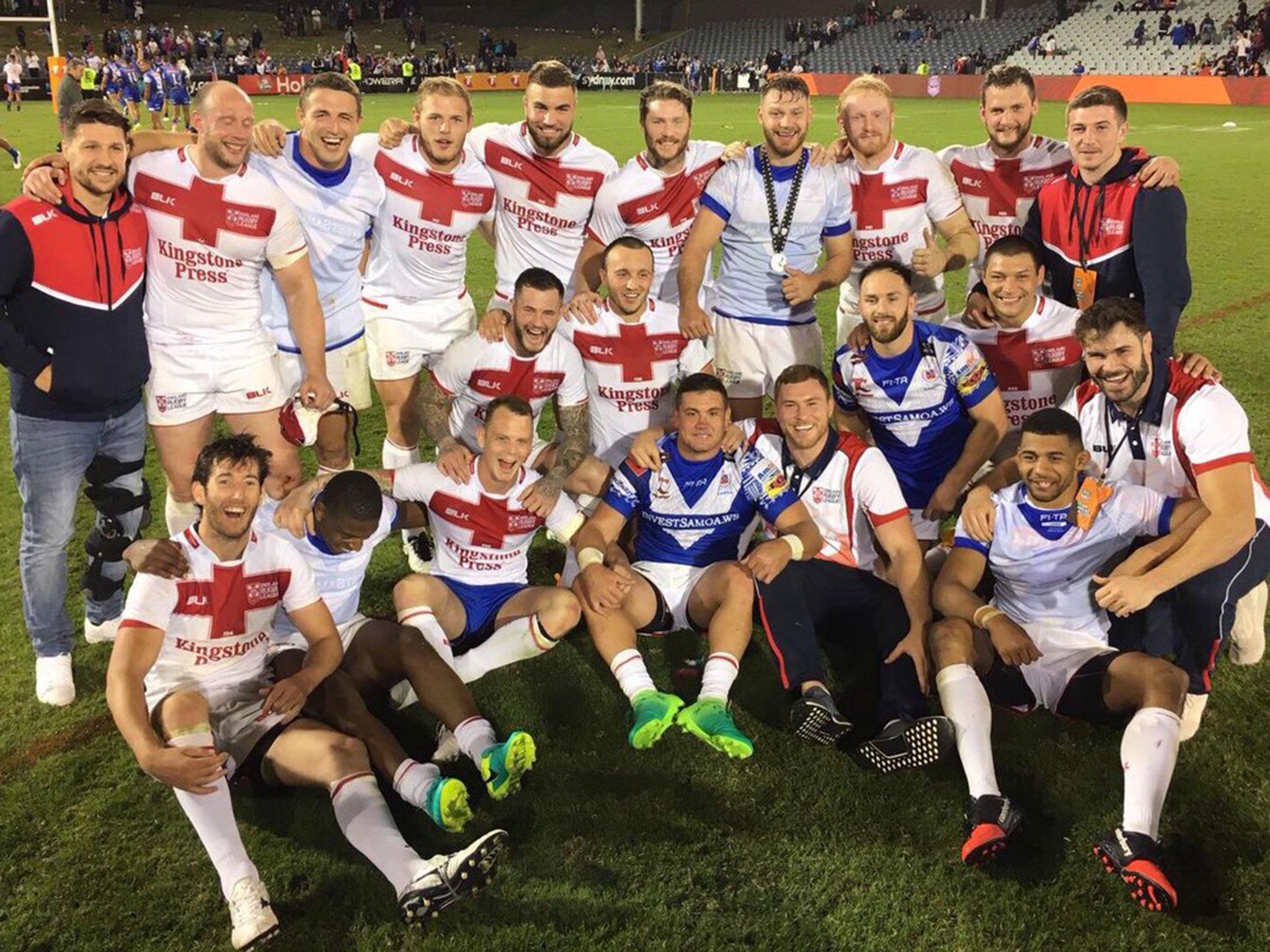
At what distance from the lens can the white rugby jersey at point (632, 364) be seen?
17.4 ft

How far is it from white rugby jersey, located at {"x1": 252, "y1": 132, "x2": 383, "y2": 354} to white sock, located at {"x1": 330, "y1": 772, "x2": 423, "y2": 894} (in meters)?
2.76

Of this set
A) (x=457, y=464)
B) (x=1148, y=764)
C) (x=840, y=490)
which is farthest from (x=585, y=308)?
(x=1148, y=764)

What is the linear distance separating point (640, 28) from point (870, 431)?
5550cm

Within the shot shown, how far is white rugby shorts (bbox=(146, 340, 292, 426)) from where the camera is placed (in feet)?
15.3

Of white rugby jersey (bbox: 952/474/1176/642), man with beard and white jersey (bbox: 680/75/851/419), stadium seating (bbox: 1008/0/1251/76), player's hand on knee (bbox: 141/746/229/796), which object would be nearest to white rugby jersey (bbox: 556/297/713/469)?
man with beard and white jersey (bbox: 680/75/851/419)

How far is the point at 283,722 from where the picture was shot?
3.54 meters

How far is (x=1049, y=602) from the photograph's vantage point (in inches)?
159

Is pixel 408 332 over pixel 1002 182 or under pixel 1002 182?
under

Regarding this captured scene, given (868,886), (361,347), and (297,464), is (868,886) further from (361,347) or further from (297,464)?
(361,347)

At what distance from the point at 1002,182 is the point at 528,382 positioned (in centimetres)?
299

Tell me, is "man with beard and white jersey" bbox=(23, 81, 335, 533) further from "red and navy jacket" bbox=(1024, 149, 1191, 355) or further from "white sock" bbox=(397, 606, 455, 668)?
"red and navy jacket" bbox=(1024, 149, 1191, 355)

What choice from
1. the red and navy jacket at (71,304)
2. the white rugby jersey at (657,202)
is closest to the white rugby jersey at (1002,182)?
the white rugby jersey at (657,202)

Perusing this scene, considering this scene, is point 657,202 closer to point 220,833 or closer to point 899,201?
point 899,201

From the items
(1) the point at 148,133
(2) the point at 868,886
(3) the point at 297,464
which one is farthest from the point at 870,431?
(1) the point at 148,133
